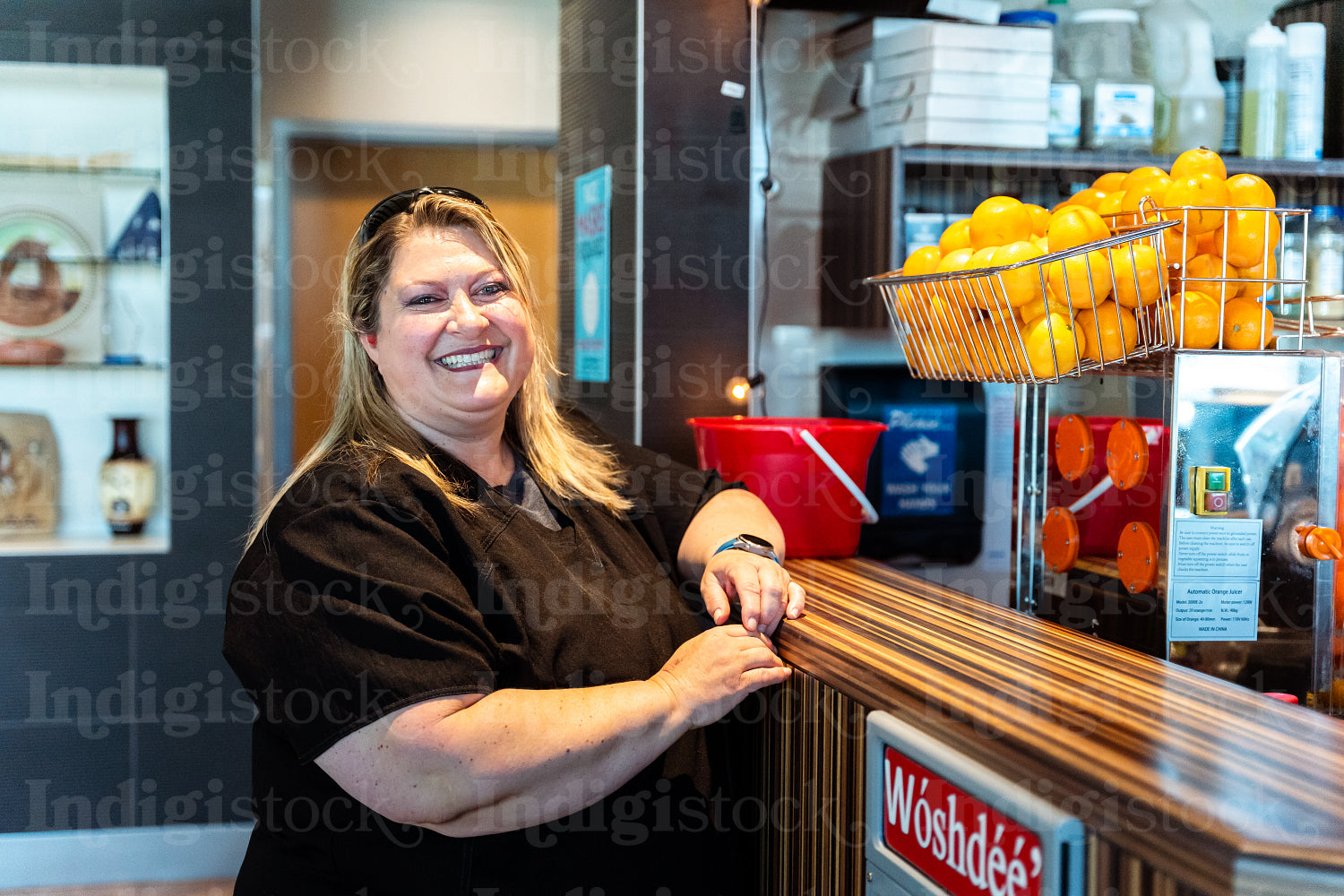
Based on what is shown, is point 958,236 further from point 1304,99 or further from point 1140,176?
point 1304,99

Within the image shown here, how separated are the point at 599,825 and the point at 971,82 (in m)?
1.44

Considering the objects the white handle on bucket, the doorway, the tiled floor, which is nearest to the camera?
the white handle on bucket

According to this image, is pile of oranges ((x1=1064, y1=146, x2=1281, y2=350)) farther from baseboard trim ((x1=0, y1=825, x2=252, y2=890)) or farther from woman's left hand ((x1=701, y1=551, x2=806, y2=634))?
baseboard trim ((x1=0, y1=825, x2=252, y2=890))

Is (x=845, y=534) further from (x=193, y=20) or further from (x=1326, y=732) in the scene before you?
(x=193, y=20)

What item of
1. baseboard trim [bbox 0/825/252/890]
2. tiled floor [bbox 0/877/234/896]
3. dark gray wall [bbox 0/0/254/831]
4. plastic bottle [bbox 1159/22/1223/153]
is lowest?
tiled floor [bbox 0/877/234/896]

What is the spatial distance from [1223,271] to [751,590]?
62 cm

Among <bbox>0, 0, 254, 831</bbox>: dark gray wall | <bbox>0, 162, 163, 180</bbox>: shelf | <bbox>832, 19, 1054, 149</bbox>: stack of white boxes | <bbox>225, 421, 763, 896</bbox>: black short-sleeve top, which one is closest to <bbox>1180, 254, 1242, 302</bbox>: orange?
<bbox>225, 421, 763, 896</bbox>: black short-sleeve top

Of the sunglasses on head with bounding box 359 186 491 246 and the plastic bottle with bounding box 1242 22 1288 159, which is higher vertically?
the plastic bottle with bounding box 1242 22 1288 159

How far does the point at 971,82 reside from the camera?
2.01 meters

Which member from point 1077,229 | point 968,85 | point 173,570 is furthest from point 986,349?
point 173,570

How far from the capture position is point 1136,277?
1.20 meters

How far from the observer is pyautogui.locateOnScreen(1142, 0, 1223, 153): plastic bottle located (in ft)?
7.23

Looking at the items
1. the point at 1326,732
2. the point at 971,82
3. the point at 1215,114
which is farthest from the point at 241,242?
the point at 1326,732

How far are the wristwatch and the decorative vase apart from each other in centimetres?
189
